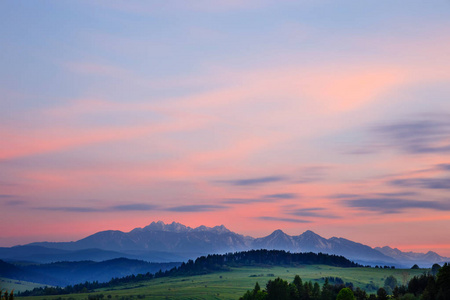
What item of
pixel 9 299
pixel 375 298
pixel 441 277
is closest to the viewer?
pixel 9 299

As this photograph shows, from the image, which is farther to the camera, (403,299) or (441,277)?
(403,299)

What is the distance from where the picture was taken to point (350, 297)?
194 metres

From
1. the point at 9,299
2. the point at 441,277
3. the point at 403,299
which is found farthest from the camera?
the point at 403,299

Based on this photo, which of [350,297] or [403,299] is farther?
[350,297]

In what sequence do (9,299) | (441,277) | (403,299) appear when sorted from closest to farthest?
(9,299), (441,277), (403,299)

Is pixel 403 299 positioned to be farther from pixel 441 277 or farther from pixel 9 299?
pixel 9 299

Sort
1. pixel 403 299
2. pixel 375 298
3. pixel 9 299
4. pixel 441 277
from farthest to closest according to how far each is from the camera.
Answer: pixel 375 298
pixel 403 299
pixel 441 277
pixel 9 299

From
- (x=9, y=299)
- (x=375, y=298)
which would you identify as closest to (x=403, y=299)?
(x=375, y=298)

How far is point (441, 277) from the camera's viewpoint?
153 m

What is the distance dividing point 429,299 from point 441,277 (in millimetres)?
8561

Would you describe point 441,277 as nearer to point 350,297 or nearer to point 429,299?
point 429,299

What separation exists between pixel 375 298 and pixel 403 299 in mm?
15439

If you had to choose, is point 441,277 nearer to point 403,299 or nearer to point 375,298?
point 403,299

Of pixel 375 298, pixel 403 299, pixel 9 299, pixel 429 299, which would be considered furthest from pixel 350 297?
pixel 9 299
